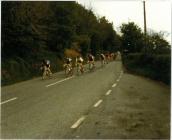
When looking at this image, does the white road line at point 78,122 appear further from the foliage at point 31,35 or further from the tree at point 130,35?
the tree at point 130,35

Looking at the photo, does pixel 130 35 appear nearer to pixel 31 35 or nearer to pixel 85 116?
pixel 31 35

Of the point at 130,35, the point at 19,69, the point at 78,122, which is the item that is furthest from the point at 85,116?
the point at 130,35

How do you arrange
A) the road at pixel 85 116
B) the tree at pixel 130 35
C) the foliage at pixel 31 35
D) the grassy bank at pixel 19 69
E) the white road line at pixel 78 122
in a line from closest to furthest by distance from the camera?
the road at pixel 85 116
the white road line at pixel 78 122
the grassy bank at pixel 19 69
the foliage at pixel 31 35
the tree at pixel 130 35

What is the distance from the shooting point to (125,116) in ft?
41.4

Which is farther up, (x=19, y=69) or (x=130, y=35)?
(x=130, y=35)

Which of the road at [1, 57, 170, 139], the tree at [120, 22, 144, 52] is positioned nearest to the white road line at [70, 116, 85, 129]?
the road at [1, 57, 170, 139]

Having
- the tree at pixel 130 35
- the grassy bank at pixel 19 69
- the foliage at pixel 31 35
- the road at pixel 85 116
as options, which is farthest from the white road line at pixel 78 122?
the tree at pixel 130 35

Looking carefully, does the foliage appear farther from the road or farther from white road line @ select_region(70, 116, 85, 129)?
white road line @ select_region(70, 116, 85, 129)

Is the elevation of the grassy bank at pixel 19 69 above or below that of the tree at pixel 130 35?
below

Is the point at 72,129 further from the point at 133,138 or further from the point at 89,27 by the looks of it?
the point at 89,27

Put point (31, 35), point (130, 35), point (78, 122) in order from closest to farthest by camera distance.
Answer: point (78, 122)
point (31, 35)
point (130, 35)

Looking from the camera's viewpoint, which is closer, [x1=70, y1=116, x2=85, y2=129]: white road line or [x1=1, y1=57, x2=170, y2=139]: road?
[x1=1, y1=57, x2=170, y2=139]: road

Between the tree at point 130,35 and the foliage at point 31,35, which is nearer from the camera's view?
the foliage at point 31,35

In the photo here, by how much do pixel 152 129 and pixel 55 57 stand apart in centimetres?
3720
